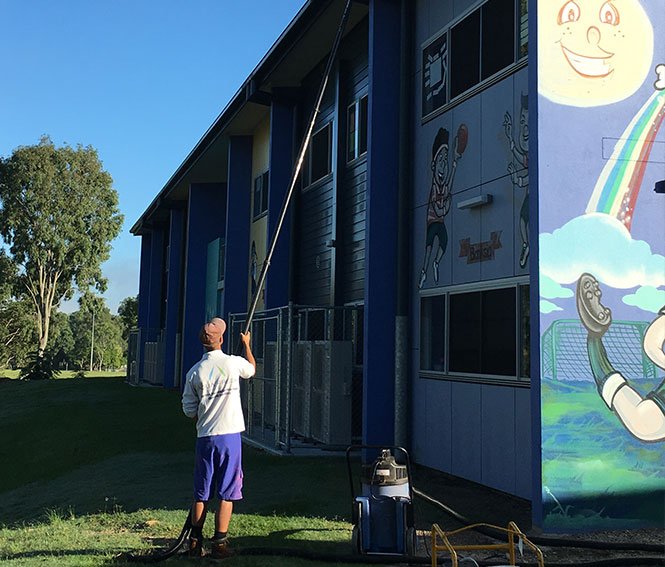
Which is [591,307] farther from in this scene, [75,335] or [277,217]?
[75,335]

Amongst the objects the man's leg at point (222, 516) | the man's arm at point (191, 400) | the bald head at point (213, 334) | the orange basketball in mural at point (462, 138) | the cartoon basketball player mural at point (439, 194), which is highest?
the orange basketball in mural at point (462, 138)

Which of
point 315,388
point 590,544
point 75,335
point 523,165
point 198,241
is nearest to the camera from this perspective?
point 590,544

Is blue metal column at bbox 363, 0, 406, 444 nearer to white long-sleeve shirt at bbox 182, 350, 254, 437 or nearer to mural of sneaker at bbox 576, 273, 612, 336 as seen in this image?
mural of sneaker at bbox 576, 273, 612, 336

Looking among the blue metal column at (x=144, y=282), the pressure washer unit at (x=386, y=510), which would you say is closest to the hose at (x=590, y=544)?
the pressure washer unit at (x=386, y=510)

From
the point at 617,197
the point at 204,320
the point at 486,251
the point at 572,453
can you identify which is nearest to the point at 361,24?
the point at 486,251

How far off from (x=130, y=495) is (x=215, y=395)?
411 centimetres

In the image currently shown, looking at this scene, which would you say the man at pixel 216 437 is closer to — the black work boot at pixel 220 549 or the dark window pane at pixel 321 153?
the black work boot at pixel 220 549

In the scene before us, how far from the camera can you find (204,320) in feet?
98.3

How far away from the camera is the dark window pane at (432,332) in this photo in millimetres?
11766

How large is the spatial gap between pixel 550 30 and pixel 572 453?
438cm

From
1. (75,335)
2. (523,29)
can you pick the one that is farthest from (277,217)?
(75,335)

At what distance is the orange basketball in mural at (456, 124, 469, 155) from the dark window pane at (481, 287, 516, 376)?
2.24m

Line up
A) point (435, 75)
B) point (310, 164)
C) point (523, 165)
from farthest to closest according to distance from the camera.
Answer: point (310, 164)
point (435, 75)
point (523, 165)

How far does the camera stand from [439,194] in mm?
11961
